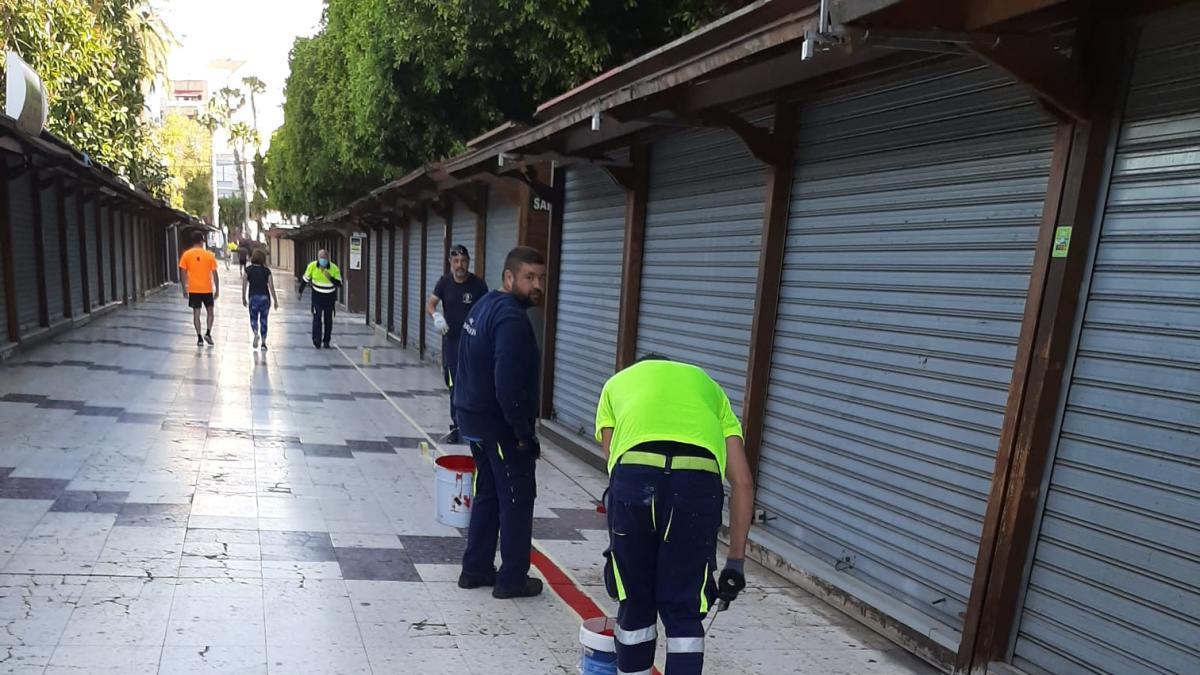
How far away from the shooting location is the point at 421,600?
4566mm

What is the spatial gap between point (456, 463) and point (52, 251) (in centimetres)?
1429

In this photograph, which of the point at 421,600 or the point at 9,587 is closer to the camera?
the point at 9,587

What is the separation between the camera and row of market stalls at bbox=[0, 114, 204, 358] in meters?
12.4

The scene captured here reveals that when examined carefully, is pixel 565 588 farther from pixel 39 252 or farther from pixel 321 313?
pixel 39 252

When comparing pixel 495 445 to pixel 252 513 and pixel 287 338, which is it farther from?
pixel 287 338

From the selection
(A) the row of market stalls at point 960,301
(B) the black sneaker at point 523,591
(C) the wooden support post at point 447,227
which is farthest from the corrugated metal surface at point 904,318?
(C) the wooden support post at point 447,227

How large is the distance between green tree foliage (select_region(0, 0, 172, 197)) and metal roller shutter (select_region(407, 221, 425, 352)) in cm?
728

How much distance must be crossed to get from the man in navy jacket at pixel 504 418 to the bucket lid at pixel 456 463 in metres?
0.56

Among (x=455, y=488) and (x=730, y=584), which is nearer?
(x=730, y=584)

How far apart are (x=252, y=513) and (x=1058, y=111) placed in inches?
209

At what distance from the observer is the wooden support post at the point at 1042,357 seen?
11.5 ft

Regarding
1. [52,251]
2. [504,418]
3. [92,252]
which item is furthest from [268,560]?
[92,252]

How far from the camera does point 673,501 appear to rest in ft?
9.96

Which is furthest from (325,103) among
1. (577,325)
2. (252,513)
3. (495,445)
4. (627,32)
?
(495,445)
